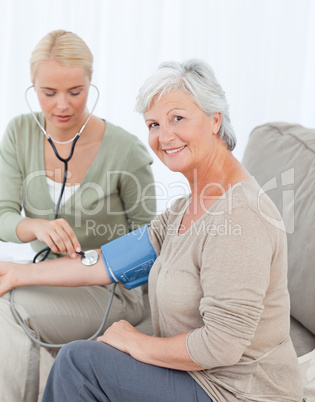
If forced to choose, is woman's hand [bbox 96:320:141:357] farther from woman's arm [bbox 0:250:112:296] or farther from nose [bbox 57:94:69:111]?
nose [bbox 57:94:69:111]

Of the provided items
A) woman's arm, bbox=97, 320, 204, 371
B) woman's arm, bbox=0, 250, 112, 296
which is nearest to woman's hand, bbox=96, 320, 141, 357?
woman's arm, bbox=97, 320, 204, 371

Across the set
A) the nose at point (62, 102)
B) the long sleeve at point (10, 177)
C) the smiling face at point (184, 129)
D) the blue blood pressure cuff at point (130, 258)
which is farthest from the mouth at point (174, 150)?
the long sleeve at point (10, 177)

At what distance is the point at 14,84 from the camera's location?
2.36 metres

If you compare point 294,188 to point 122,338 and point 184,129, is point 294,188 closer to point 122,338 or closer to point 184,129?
point 184,129

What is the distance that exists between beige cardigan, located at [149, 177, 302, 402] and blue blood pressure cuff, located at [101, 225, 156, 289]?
18 centimetres

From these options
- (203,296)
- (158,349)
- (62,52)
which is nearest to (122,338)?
(158,349)

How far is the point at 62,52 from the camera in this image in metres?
1.65

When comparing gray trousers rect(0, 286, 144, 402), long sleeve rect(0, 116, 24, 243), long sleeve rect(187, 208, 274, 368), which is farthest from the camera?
long sleeve rect(0, 116, 24, 243)

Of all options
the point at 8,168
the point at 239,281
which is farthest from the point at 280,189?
the point at 8,168

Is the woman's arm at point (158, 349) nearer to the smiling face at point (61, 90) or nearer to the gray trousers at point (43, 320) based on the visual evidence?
the gray trousers at point (43, 320)

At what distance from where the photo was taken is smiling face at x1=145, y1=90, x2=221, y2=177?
→ 122cm

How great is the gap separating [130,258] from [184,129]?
0.42m

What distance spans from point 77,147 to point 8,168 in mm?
243

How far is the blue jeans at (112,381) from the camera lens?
A: 1.13 metres
